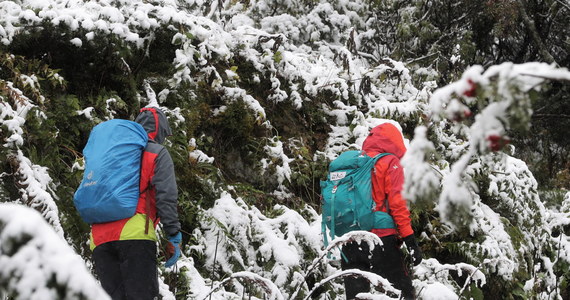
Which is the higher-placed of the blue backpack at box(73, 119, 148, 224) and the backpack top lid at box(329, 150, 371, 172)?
the blue backpack at box(73, 119, 148, 224)

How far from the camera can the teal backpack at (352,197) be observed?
413cm

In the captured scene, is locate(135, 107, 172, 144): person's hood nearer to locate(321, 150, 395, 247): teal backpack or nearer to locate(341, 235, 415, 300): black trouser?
locate(321, 150, 395, 247): teal backpack

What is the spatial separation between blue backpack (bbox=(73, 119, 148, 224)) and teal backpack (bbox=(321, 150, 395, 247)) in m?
1.62

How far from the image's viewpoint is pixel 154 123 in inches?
151

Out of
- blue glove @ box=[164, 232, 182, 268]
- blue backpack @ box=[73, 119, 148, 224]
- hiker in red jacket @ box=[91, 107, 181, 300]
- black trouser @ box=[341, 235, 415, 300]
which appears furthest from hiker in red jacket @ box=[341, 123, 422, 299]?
blue backpack @ box=[73, 119, 148, 224]

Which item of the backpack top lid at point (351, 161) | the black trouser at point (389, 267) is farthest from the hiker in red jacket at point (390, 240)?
the backpack top lid at point (351, 161)

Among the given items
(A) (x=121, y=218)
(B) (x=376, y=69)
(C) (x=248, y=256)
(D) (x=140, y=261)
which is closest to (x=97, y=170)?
(A) (x=121, y=218)

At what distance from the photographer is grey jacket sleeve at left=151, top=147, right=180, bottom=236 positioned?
341 centimetres

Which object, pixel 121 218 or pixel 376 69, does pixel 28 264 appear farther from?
pixel 376 69

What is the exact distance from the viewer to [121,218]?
332 centimetres

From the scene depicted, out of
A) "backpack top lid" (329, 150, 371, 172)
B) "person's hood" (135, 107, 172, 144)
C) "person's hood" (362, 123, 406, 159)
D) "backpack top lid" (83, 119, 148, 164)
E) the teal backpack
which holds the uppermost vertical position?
"backpack top lid" (83, 119, 148, 164)

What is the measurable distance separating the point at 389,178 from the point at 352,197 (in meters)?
0.33

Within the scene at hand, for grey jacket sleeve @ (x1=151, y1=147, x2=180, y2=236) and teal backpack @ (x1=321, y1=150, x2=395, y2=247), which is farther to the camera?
teal backpack @ (x1=321, y1=150, x2=395, y2=247)

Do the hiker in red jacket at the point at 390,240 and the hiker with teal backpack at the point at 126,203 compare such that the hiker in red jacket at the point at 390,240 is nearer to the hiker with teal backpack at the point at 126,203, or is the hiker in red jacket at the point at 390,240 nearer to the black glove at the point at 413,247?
the black glove at the point at 413,247
